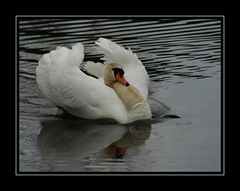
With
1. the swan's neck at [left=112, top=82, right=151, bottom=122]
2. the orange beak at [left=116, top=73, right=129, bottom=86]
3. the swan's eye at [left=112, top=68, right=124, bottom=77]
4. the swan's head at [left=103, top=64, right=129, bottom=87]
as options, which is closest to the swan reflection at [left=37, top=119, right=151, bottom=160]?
the swan's neck at [left=112, top=82, right=151, bottom=122]

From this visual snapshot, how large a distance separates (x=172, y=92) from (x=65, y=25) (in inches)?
166

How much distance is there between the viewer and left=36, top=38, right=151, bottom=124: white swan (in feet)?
39.4

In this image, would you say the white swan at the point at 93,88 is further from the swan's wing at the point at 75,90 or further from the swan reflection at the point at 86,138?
the swan reflection at the point at 86,138

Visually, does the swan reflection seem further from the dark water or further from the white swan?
the white swan

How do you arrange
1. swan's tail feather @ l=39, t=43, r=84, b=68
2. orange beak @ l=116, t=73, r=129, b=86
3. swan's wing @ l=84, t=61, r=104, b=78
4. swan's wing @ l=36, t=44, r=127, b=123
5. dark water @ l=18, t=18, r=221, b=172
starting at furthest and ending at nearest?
1. swan's wing @ l=84, t=61, r=104, b=78
2. orange beak @ l=116, t=73, r=129, b=86
3. swan's tail feather @ l=39, t=43, r=84, b=68
4. swan's wing @ l=36, t=44, r=127, b=123
5. dark water @ l=18, t=18, r=221, b=172

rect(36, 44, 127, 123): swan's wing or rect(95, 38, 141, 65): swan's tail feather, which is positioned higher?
rect(95, 38, 141, 65): swan's tail feather

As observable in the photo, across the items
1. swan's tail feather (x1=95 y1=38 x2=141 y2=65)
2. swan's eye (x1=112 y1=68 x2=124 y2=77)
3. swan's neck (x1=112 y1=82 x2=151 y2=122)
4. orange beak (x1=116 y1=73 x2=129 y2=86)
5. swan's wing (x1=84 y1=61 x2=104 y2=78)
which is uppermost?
swan's tail feather (x1=95 y1=38 x2=141 y2=65)

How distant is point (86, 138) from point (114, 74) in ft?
4.78

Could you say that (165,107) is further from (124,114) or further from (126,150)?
(126,150)

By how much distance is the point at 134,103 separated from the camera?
12.3 metres

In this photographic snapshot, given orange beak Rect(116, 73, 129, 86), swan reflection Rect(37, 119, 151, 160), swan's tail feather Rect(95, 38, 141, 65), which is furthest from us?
swan's tail feather Rect(95, 38, 141, 65)

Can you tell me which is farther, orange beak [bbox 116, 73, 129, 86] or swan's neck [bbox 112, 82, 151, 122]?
orange beak [bbox 116, 73, 129, 86]

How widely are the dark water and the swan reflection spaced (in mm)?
14

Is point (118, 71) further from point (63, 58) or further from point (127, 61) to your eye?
point (63, 58)
